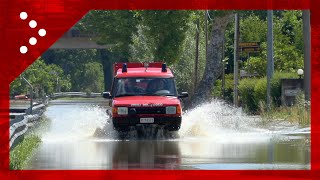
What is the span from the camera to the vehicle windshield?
28797mm

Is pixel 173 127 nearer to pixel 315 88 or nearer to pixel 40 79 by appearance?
pixel 315 88

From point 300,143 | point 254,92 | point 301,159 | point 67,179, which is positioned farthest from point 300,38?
point 67,179

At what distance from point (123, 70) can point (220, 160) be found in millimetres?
10186

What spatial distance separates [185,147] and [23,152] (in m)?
4.36

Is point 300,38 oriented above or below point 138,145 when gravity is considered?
above

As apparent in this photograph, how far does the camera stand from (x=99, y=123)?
102 feet

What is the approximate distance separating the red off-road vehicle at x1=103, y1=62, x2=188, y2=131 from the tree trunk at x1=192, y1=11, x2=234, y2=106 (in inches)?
742

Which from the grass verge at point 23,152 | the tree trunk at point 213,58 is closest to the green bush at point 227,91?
the tree trunk at point 213,58

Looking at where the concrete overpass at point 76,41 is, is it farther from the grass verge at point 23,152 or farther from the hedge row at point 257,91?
the grass verge at point 23,152

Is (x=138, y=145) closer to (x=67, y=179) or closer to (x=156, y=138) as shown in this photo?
(x=156, y=138)

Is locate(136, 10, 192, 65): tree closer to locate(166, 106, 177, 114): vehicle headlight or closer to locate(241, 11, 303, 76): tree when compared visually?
locate(241, 11, 303, 76): tree

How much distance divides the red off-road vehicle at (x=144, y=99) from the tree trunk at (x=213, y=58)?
18.8 metres

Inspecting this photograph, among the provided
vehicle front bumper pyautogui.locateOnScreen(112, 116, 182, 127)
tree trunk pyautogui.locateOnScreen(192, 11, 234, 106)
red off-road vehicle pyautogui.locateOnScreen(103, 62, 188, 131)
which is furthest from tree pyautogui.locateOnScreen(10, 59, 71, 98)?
vehicle front bumper pyautogui.locateOnScreen(112, 116, 182, 127)

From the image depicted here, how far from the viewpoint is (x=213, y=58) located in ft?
162
